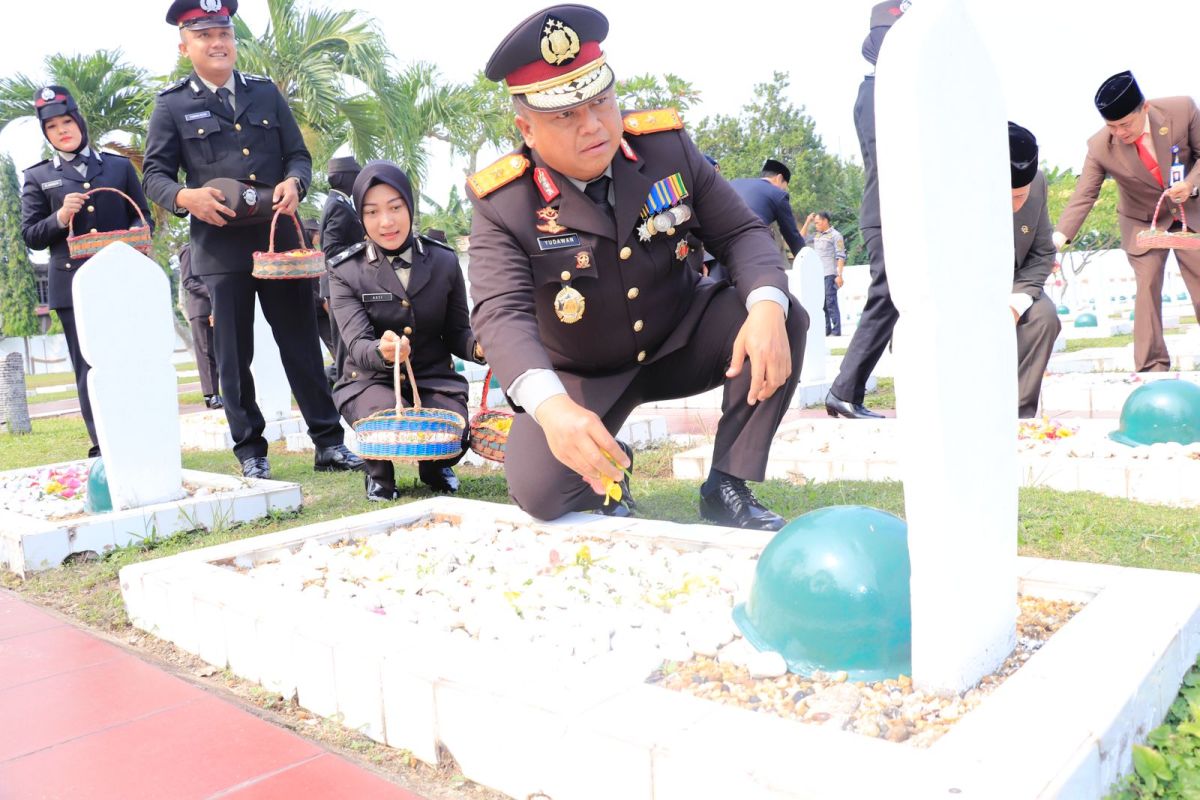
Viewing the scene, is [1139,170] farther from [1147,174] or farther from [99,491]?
[99,491]

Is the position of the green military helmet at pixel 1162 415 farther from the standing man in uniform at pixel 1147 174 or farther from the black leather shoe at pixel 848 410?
the standing man in uniform at pixel 1147 174

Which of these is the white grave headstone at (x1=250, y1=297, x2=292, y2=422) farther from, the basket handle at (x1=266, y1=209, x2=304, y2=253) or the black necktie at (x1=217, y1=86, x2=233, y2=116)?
the black necktie at (x1=217, y1=86, x2=233, y2=116)

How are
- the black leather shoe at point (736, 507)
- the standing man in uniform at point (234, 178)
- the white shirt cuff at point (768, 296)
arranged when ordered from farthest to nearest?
the standing man in uniform at point (234, 178), the black leather shoe at point (736, 507), the white shirt cuff at point (768, 296)

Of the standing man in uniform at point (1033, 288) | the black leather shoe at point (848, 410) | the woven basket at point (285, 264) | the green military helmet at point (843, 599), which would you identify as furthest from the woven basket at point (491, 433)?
the standing man in uniform at point (1033, 288)

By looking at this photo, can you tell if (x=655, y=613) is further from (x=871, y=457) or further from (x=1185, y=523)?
(x=871, y=457)

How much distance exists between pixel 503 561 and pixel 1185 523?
220 centimetres

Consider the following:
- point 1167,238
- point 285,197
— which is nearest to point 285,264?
point 285,197

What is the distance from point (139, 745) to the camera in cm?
217

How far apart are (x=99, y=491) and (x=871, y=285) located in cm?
416

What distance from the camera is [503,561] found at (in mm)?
3062

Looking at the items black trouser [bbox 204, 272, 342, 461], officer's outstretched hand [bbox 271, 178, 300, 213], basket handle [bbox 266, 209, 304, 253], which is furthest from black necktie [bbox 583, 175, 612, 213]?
black trouser [bbox 204, 272, 342, 461]

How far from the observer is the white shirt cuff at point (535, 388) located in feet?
8.53

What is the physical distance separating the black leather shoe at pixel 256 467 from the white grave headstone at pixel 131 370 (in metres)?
0.77

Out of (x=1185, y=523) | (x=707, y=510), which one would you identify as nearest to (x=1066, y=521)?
(x=1185, y=523)
